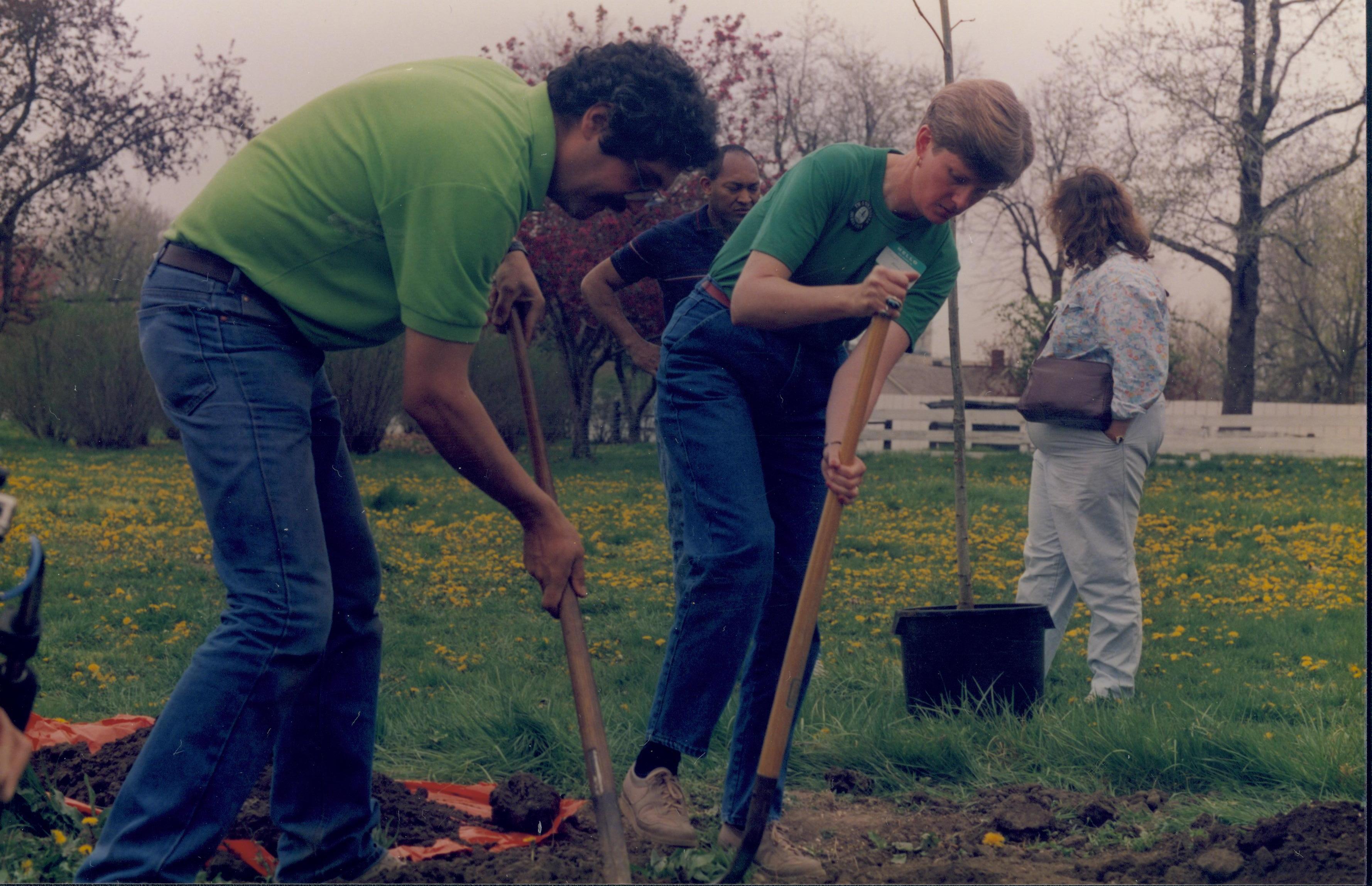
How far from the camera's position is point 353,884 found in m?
2.28

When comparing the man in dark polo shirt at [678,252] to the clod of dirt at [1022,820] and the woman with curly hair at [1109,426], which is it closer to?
the woman with curly hair at [1109,426]

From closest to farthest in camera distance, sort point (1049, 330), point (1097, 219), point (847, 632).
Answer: point (1097, 219) < point (1049, 330) < point (847, 632)

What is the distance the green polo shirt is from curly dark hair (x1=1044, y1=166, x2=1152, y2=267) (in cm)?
271

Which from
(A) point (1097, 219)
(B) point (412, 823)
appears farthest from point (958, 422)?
(B) point (412, 823)

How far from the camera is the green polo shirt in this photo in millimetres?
1862

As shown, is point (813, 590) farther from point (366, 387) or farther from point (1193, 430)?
point (1193, 430)

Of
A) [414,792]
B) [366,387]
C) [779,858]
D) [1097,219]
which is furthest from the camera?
[366,387]

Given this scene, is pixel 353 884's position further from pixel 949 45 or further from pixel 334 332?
pixel 949 45

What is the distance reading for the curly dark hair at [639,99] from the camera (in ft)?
6.66

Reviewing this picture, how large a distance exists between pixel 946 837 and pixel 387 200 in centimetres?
197

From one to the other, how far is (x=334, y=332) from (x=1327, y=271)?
910 inches

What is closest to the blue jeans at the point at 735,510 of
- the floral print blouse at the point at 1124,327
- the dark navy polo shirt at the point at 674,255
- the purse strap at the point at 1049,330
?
the dark navy polo shirt at the point at 674,255

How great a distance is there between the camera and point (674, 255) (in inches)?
159

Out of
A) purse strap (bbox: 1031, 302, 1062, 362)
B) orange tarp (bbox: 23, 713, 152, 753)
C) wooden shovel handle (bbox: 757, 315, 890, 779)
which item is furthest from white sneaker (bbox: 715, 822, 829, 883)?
purse strap (bbox: 1031, 302, 1062, 362)
